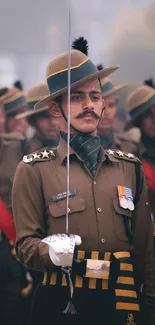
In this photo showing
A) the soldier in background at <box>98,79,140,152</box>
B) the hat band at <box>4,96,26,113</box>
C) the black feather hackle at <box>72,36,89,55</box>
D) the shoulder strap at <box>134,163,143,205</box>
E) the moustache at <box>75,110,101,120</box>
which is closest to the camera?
the moustache at <box>75,110,101,120</box>

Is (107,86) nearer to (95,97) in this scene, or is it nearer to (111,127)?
(111,127)

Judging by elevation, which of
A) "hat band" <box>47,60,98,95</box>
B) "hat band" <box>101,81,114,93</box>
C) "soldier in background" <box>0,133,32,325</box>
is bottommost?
"soldier in background" <box>0,133,32,325</box>

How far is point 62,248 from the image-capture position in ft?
14.9

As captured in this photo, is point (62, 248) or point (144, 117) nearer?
point (62, 248)

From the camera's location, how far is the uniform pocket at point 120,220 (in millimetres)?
4949

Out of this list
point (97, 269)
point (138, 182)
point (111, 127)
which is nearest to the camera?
point (97, 269)

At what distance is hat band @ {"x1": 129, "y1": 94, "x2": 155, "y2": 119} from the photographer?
7.24 m

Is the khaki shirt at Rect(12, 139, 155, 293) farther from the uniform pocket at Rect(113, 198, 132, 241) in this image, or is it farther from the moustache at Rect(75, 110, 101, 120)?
the moustache at Rect(75, 110, 101, 120)

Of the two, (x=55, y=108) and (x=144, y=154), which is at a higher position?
(x=55, y=108)

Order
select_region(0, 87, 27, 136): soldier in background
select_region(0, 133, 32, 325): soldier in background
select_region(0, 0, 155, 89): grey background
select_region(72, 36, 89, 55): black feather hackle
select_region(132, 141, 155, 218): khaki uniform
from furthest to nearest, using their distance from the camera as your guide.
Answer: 1. select_region(0, 87, 27, 136): soldier in background
2. select_region(0, 133, 32, 325): soldier in background
3. select_region(132, 141, 155, 218): khaki uniform
4. select_region(0, 0, 155, 89): grey background
5. select_region(72, 36, 89, 55): black feather hackle

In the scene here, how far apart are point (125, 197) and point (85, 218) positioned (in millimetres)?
223

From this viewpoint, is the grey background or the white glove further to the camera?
the grey background

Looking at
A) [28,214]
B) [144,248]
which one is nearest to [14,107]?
[144,248]

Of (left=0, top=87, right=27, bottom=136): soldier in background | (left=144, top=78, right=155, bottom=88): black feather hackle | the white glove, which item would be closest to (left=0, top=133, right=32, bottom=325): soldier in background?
(left=0, top=87, right=27, bottom=136): soldier in background
